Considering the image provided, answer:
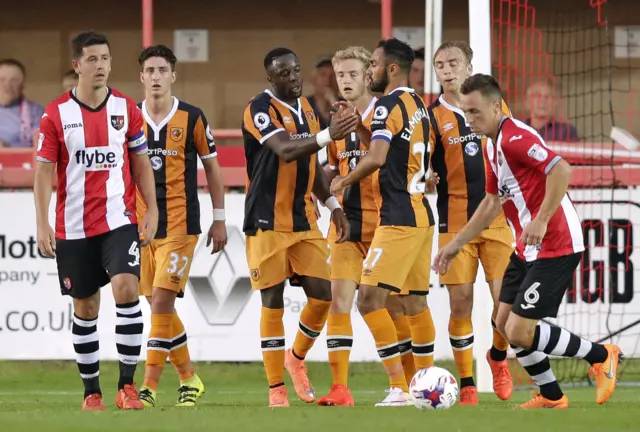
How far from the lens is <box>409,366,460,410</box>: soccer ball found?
768cm

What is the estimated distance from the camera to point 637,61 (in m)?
18.0

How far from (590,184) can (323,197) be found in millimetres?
3677

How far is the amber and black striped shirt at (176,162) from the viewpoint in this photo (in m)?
9.45

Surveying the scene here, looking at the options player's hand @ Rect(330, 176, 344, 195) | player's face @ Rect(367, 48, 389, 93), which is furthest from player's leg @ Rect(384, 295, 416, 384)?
player's face @ Rect(367, 48, 389, 93)

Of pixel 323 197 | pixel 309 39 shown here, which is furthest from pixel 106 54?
pixel 309 39

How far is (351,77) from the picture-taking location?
952 centimetres

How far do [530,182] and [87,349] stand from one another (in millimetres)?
2962

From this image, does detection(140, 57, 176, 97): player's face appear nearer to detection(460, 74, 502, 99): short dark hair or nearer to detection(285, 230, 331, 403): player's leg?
detection(285, 230, 331, 403): player's leg

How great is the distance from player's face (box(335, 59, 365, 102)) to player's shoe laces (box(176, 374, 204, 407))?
2377mm

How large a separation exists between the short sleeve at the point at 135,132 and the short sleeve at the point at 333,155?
1.89m

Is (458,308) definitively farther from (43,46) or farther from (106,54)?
(43,46)

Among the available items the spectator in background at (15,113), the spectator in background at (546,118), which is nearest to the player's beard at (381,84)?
the spectator in background at (546,118)

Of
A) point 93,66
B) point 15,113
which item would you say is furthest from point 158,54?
point 15,113

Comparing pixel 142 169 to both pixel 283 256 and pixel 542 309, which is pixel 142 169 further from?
pixel 542 309
